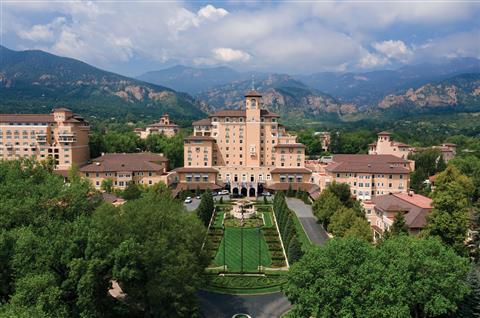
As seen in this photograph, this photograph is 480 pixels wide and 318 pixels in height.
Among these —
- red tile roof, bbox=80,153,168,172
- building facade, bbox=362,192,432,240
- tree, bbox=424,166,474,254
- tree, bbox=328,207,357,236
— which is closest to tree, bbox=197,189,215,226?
tree, bbox=328,207,357,236

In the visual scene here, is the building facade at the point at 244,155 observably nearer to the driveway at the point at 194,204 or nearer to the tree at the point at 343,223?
the driveway at the point at 194,204

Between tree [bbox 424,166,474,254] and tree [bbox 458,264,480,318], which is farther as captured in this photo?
tree [bbox 424,166,474,254]

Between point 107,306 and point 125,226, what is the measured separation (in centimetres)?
533

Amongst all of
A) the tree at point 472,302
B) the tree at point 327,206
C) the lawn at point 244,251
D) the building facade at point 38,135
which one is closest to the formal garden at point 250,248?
the lawn at point 244,251

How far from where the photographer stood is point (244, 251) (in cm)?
4541

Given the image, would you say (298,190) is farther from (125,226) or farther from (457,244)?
(125,226)

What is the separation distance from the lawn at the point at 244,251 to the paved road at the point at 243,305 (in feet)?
17.9

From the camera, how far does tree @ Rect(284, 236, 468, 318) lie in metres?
22.8

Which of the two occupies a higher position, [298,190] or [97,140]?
[97,140]

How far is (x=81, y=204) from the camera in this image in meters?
31.6

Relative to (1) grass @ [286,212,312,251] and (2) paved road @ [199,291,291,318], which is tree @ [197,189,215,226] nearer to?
(1) grass @ [286,212,312,251]

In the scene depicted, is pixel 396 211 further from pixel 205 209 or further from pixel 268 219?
pixel 205 209

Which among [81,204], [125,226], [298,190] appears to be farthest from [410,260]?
[298,190]

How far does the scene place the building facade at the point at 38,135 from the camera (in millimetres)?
79250
